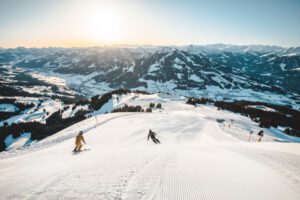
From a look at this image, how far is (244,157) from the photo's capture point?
15.4 m

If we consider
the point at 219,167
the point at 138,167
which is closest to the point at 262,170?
the point at 219,167

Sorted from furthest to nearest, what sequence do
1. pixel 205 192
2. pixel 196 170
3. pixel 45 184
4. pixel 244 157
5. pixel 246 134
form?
pixel 246 134 < pixel 244 157 < pixel 196 170 < pixel 45 184 < pixel 205 192

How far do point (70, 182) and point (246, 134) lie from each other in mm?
26162

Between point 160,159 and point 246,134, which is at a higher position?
point 160,159

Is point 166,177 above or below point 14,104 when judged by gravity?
above

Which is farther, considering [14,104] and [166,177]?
[14,104]

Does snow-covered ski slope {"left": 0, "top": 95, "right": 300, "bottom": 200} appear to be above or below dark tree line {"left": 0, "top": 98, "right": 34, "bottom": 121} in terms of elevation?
above

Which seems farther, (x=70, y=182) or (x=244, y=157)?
(x=244, y=157)

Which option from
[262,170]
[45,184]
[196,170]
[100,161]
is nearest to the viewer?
[45,184]

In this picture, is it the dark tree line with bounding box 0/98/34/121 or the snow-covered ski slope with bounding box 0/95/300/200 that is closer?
the snow-covered ski slope with bounding box 0/95/300/200

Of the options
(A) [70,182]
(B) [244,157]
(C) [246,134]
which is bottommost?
(C) [246,134]

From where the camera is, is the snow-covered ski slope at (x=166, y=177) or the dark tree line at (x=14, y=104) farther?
the dark tree line at (x=14, y=104)

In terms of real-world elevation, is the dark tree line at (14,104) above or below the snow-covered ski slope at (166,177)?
below

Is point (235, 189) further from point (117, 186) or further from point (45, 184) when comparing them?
point (45, 184)
